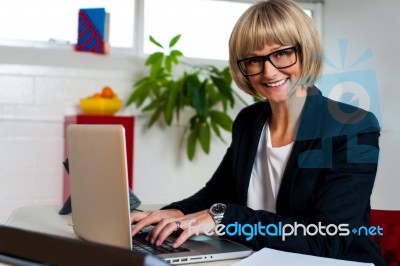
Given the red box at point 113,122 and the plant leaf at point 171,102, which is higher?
the plant leaf at point 171,102

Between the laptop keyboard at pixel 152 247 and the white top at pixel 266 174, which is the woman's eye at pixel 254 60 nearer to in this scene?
the white top at pixel 266 174

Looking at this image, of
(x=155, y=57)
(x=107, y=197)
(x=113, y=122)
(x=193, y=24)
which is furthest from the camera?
(x=193, y=24)

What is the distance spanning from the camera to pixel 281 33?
1320mm

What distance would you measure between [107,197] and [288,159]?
49 cm

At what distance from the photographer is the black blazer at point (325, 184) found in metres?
1.09

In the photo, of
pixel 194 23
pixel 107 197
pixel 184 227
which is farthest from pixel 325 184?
pixel 194 23

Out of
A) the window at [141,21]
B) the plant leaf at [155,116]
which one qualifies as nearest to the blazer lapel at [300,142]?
the plant leaf at [155,116]

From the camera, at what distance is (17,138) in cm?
292

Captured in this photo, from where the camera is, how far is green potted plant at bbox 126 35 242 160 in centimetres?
304

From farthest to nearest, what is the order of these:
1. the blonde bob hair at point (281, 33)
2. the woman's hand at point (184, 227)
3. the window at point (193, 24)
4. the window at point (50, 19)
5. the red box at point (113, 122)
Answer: the window at point (193, 24) → the window at point (50, 19) → the red box at point (113, 122) → the blonde bob hair at point (281, 33) → the woman's hand at point (184, 227)

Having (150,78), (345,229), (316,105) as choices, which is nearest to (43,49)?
(150,78)

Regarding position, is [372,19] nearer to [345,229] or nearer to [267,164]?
[267,164]

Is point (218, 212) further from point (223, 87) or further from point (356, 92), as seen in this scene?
point (223, 87)

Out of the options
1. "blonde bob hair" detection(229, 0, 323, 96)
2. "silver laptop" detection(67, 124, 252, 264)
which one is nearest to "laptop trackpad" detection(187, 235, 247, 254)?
"silver laptop" detection(67, 124, 252, 264)
